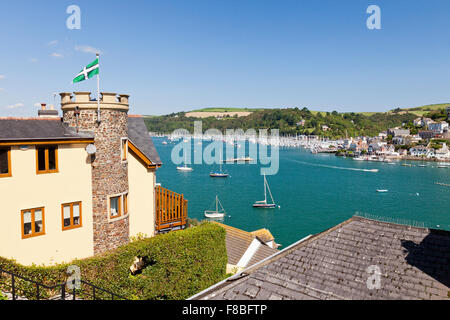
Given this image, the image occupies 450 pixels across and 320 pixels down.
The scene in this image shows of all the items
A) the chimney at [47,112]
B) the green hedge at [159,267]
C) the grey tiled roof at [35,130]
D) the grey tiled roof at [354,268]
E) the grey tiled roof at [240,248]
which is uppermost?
the chimney at [47,112]

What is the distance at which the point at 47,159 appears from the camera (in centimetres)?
1108

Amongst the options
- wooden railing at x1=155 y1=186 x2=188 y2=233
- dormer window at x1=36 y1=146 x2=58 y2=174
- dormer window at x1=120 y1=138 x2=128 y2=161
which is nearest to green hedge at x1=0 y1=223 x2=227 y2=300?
wooden railing at x1=155 y1=186 x2=188 y2=233

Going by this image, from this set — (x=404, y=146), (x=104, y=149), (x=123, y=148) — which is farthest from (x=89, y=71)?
(x=404, y=146)

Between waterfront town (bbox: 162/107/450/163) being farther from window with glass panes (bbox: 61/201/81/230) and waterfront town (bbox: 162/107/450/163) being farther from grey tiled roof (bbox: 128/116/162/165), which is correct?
window with glass panes (bbox: 61/201/81/230)

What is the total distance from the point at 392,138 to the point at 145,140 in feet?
610

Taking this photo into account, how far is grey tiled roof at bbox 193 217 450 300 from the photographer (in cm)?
627

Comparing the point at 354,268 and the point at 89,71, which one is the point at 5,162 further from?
the point at 354,268

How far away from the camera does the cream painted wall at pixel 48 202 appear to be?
400 inches

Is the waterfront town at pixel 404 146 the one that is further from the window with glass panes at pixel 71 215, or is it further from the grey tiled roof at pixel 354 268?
the grey tiled roof at pixel 354 268

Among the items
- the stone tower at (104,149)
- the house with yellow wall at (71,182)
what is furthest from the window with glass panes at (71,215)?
the stone tower at (104,149)

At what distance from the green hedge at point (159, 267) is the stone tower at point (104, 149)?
3.24 ft

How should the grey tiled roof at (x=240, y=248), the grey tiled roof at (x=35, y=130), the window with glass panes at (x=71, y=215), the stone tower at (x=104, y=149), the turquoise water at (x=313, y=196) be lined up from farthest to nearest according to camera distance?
the turquoise water at (x=313, y=196) < the grey tiled roof at (x=240, y=248) < the stone tower at (x=104, y=149) < the window with glass panes at (x=71, y=215) < the grey tiled roof at (x=35, y=130)
